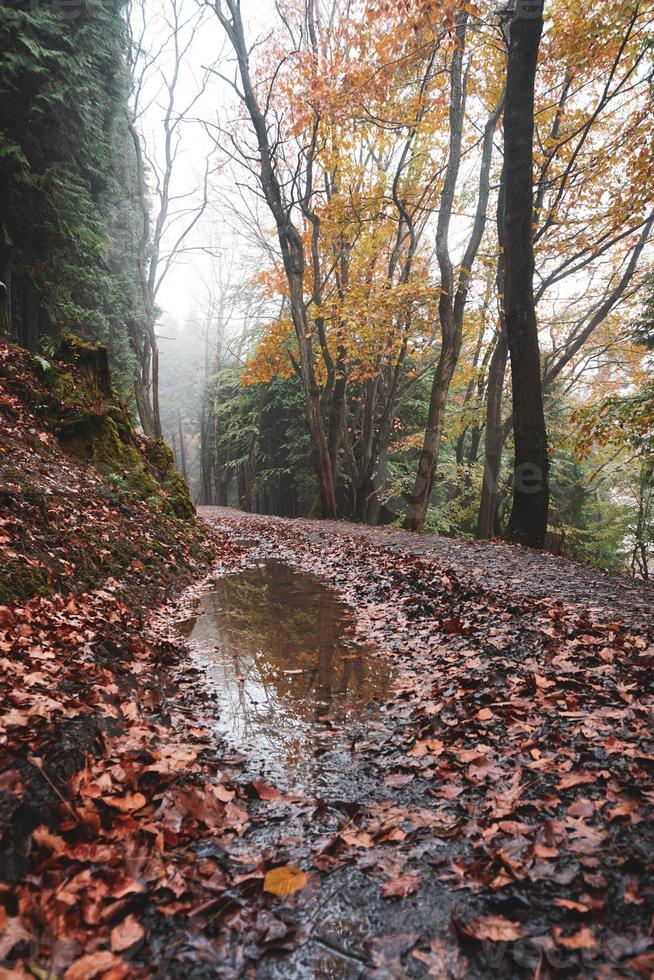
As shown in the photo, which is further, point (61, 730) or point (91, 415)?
point (91, 415)

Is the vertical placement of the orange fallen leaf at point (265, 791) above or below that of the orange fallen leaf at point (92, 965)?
below

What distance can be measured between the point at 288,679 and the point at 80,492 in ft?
13.2

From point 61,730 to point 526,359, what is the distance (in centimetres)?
709

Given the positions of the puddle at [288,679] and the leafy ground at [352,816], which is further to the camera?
the puddle at [288,679]

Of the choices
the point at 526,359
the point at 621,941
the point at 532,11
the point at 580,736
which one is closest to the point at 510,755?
the point at 580,736

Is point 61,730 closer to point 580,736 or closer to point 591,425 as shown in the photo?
point 580,736

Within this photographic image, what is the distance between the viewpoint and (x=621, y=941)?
1.39m

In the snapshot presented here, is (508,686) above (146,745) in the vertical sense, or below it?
above

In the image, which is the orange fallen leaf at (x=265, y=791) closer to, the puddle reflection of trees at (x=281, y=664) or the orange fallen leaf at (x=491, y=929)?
the puddle reflection of trees at (x=281, y=664)

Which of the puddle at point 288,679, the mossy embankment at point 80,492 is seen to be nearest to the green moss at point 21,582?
the mossy embankment at point 80,492

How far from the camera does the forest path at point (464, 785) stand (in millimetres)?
1509

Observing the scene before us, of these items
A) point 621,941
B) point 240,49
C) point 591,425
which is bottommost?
point 621,941

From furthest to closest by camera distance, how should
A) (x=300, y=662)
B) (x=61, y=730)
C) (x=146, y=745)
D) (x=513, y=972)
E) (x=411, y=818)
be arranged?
(x=300, y=662)
(x=146, y=745)
(x=61, y=730)
(x=411, y=818)
(x=513, y=972)

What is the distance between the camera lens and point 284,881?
1.80 meters
